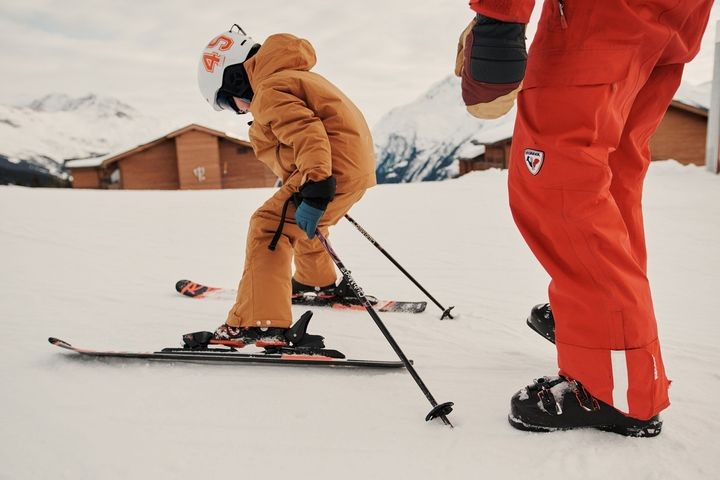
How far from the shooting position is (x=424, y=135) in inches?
6102

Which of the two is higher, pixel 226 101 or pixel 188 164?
pixel 188 164

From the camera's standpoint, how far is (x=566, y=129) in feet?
4.45

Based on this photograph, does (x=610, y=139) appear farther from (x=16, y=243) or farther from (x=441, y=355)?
(x=16, y=243)

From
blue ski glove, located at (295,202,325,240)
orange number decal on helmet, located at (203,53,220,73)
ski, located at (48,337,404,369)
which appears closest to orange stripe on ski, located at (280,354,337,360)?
ski, located at (48,337,404,369)

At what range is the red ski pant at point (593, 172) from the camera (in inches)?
52.0

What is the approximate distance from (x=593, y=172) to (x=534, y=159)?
0.16 metres

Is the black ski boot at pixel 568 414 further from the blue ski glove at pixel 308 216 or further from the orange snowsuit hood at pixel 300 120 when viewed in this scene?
the orange snowsuit hood at pixel 300 120

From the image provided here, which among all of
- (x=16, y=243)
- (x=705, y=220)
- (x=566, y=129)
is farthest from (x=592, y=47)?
(x=16, y=243)

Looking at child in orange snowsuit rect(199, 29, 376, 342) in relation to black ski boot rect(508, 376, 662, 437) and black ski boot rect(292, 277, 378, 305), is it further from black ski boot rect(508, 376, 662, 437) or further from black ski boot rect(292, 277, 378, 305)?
black ski boot rect(508, 376, 662, 437)

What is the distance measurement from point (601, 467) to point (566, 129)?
0.94 meters

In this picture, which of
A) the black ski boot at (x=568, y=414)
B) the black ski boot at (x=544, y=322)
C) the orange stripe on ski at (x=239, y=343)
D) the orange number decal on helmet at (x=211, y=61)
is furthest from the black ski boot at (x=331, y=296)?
the black ski boot at (x=568, y=414)

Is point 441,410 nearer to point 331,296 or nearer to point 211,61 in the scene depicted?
point 331,296

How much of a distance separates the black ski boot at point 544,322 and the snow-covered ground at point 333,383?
0.42ft

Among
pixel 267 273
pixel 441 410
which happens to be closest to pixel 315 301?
pixel 267 273
